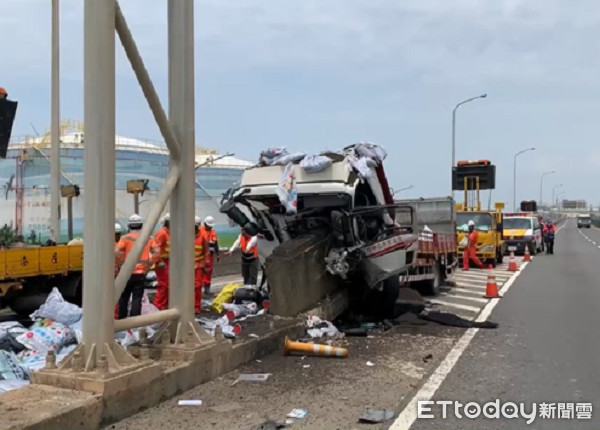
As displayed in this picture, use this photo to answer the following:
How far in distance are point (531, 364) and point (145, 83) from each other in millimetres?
5237

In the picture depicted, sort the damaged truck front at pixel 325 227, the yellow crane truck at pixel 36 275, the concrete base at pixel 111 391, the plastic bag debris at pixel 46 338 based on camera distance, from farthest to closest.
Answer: the yellow crane truck at pixel 36 275 < the damaged truck front at pixel 325 227 < the plastic bag debris at pixel 46 338 < the concrete base at pixel 111 391

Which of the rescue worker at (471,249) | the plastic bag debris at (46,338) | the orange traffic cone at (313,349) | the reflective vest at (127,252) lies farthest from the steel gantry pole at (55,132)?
the rescue worker at (471,249)

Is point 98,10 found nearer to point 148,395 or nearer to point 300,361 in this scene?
point 148,395

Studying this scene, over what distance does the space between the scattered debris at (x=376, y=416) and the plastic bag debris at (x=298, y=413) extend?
0.48m

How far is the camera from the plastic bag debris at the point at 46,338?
6777 millimetres

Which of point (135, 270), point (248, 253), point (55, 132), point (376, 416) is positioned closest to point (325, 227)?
point (135, 270)

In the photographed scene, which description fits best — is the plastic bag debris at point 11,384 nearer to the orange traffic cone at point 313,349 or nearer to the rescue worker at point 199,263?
the orange traffic cone at point 313,349

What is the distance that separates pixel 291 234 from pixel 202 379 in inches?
162

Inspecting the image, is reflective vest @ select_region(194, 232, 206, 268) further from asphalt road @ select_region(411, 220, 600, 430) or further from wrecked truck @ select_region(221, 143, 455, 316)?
asphalt road @ select_region(411, 220, 600, 430)

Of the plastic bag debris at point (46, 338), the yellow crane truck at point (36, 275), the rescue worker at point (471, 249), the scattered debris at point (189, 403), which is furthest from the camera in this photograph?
the rescue worker at point (471, 249)

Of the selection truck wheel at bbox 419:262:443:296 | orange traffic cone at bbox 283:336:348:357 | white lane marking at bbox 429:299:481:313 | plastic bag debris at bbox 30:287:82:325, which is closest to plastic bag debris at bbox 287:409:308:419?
orange traffic cone at bbox 283:336:348:357

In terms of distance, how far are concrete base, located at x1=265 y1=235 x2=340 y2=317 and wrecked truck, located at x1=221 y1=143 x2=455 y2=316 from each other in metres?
0.01

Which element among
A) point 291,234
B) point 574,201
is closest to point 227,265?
point 291,234

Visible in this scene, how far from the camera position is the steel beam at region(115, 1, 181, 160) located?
5633 millimetres
